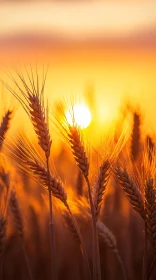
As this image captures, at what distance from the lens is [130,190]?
251 cm

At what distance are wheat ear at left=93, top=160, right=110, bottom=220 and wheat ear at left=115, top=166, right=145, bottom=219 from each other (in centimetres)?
6

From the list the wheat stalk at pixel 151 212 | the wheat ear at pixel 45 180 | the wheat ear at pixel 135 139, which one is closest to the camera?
the wheat stalk at pixel 151 212

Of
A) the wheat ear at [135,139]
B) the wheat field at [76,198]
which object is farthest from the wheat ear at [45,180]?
the wheat ear at [135,139]

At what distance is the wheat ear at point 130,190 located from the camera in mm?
2447

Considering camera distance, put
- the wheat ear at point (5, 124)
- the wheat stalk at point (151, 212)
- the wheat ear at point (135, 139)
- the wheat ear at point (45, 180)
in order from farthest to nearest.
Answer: the wheat ear at point (135, 139) < the wheat ear at point (5, 124) < the wheat ear at point (45, 180) < the wheat stalk at point (151, 212)

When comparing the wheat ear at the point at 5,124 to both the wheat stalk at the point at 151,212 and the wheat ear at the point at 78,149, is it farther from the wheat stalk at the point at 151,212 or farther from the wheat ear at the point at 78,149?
the wheat stalk at the point at 151,212

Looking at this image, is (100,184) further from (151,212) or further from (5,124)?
(5,124)

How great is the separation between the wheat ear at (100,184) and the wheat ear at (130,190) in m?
0.06

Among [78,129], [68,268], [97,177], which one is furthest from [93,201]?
[68,268]

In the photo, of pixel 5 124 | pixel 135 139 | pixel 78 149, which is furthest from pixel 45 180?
pixel 135 139

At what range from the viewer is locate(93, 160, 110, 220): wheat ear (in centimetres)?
252

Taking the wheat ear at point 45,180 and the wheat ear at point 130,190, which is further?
the wheat ear at point 45,180

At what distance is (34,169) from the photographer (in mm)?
2572

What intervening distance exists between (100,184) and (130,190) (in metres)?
0.15
